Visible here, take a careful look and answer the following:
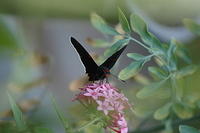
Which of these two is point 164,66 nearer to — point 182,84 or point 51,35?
point 182,84

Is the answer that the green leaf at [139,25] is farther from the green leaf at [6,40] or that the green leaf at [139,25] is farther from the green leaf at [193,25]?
the green leaf at [6,40]

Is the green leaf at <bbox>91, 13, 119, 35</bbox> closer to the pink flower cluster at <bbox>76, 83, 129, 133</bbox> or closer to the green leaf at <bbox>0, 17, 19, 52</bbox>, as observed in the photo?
the pink flower cluster at <bbox>76, 83, 129, 133</bbox>

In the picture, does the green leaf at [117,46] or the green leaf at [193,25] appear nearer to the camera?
the green leaf at [117,46]

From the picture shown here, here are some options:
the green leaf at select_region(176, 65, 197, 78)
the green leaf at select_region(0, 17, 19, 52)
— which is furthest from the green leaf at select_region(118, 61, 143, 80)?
the green leaf at select_region(0, 17, 19, 52)

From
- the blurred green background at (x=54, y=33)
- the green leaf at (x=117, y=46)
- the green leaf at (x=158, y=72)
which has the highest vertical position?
the blurred green background at (x=54, y=33)

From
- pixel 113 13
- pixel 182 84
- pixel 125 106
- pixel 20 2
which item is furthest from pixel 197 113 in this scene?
pixel 20 2

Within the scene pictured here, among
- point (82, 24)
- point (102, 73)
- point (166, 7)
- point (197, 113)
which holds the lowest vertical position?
point (197, 113)

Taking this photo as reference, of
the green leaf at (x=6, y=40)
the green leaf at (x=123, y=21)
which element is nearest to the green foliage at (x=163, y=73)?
the green leaf at (x=123, y=21)
